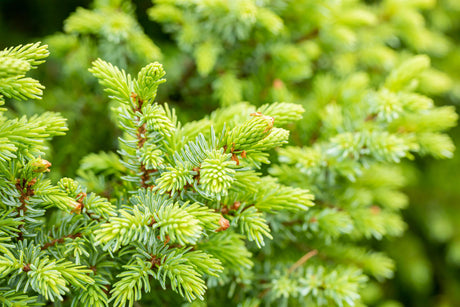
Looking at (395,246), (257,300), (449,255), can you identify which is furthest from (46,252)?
(449,255)

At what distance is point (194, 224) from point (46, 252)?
12.0 inches

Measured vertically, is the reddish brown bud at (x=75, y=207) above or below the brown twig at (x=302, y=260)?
above

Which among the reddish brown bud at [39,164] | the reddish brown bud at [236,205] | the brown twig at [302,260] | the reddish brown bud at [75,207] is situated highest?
the reddish brown bud at [39,164]

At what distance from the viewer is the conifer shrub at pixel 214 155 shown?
2.09 ft

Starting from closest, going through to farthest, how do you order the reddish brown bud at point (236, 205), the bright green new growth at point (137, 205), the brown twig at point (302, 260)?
1. the bright green new growth at point (137, 205)
2. the reddish brown bud at point (236, 205)
3. the brown twig at point (302, 260)

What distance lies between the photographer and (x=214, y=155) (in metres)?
0.64

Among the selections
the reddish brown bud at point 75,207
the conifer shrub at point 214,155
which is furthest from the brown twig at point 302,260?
the reddish brown bud at point 75,207

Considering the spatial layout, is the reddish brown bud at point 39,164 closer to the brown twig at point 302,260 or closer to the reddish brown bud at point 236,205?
the reddish brown bud at point 236,205

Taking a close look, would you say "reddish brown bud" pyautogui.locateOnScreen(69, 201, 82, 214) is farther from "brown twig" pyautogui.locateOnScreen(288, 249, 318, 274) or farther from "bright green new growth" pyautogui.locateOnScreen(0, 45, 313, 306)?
"brown twig" pyautogui.locateOnScreen(288, 249, 318, 274)

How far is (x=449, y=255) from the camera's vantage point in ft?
5.43

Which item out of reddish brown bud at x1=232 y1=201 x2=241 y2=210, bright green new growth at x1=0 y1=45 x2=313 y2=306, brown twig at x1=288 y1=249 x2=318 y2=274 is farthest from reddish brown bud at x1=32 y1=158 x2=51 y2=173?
brown twig at x1=288 y1=249 x2=318 y2=274

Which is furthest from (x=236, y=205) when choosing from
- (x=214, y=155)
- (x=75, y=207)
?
(x=75, y=207)

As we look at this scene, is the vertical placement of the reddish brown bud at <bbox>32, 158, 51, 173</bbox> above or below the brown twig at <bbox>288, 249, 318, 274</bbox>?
above

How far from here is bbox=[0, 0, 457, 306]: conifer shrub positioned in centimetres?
64
